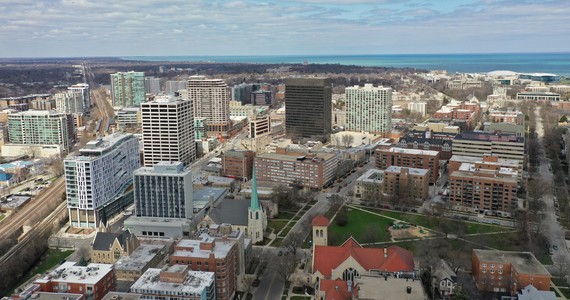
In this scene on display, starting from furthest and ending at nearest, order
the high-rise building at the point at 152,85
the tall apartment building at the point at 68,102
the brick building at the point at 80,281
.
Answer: the high-rise building at the point at 152,85 → the tall apartment building at the point at 68,102 → the brick building at the point at 80,281

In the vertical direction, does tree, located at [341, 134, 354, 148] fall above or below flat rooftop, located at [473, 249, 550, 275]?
above

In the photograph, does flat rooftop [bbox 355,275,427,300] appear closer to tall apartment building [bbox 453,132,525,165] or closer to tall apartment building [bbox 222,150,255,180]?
tall apartment building [bbox 222,150,255,180]

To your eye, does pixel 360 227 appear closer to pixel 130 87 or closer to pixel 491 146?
pixel 491 146

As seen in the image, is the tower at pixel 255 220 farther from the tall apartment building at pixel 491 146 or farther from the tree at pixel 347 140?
the tree at pixel 347 140

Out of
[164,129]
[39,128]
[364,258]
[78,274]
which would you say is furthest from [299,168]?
[39,128]

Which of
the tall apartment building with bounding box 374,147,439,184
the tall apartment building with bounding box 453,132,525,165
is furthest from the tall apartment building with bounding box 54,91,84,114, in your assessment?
the tall apartment building with bounding box 453,132,525,165

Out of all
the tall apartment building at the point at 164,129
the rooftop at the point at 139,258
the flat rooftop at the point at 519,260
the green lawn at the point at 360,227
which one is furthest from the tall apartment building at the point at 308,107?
the flat rooftop at the point at 519,260
